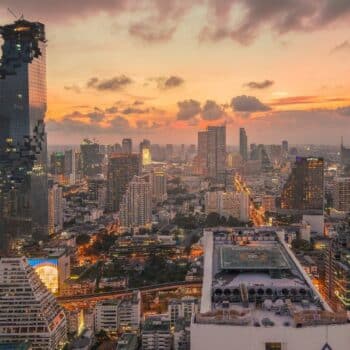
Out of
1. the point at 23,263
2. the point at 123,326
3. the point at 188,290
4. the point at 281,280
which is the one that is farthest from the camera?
the point at 188,290

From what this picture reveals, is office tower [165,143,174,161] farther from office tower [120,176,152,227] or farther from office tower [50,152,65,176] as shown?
office tower [120,176,152,227]

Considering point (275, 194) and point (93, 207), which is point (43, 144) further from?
point (275, 194)

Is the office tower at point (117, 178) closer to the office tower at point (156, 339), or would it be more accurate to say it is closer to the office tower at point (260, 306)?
the office tower at point (156, 339)

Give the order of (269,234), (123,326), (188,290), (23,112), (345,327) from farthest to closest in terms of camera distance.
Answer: (23,112)
(188,290)
(123,326)
(269,234)
(345,327)

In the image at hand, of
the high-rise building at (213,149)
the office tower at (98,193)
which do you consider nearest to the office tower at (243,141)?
the high-rise building at (213,149)

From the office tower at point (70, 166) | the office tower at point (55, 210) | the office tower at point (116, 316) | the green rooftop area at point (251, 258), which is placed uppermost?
the office tower at point (70, 166)

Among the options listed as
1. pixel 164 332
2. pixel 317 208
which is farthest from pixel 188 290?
pixel 317 208
